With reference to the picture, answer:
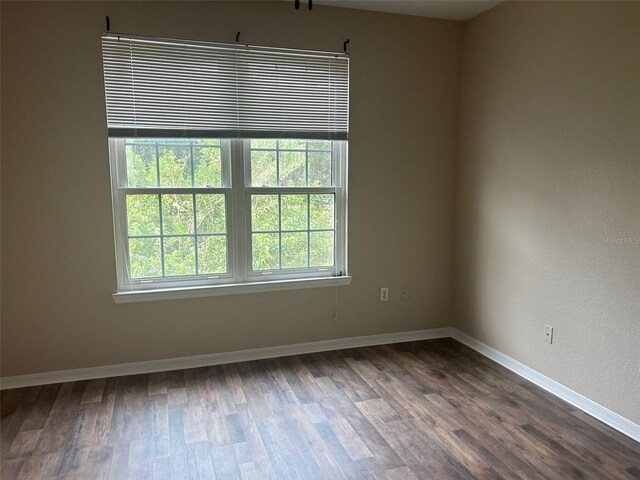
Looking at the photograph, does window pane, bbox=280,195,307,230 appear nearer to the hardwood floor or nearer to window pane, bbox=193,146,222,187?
window pane, bbox=193,146,222,187

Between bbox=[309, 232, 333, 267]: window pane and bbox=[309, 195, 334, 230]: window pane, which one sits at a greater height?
bbox=[309, 195, 334, 230]: window pane

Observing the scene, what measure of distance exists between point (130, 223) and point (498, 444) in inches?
101

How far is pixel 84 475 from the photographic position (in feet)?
6.86

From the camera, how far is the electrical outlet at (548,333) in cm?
288

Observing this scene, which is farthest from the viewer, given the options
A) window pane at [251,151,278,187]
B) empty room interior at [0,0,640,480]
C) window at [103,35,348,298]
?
window pane at [251,151,278,187]

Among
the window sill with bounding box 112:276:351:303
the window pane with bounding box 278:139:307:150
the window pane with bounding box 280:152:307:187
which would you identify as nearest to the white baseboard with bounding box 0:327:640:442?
the window sill with bounding box 112:276:351:303

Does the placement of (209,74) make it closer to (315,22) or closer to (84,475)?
(315,22)

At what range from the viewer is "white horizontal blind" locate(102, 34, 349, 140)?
2904 mm

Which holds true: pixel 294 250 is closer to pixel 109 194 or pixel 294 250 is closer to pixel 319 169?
pixel 319 169

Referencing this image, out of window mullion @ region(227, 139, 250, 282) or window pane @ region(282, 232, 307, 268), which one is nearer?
window mullion @ region(227, 139, 250, 282)

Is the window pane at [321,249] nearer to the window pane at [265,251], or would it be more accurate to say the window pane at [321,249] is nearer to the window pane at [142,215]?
the window pane at [265,251]

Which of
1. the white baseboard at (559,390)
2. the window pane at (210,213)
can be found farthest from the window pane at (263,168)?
the white baseboard at (559,390)

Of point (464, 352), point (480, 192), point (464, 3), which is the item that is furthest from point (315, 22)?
point (464, 352)

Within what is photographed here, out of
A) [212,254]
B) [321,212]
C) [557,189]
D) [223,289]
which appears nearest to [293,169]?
[321,212]
